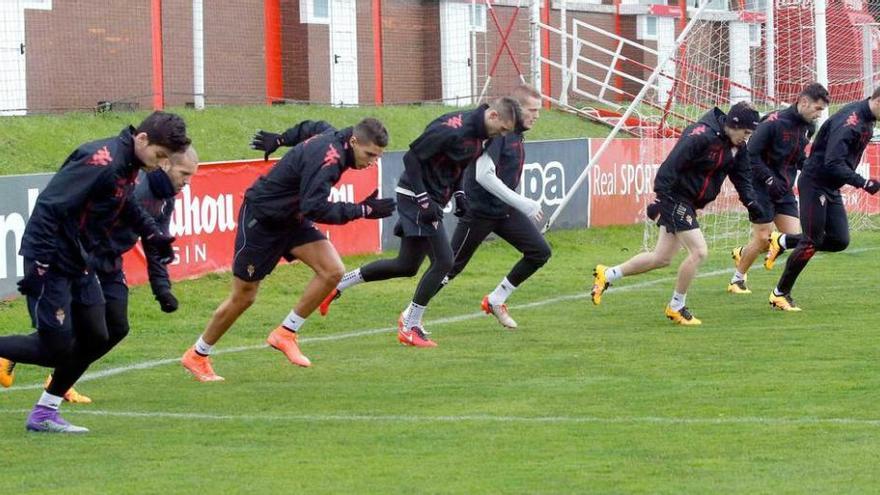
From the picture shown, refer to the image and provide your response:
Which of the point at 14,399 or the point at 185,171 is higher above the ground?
the point at 185,171

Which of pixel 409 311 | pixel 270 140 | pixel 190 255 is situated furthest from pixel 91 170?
pixel 190 255

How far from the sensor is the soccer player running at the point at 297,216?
1087cm

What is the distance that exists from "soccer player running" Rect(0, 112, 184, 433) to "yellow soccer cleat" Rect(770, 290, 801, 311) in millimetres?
7556

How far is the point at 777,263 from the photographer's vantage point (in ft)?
67.4

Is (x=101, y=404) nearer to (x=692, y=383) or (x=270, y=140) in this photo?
(x=270, y=140)

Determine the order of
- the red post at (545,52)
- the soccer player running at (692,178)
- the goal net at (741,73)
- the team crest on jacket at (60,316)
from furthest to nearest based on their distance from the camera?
the red post at (545,52), the goal net at (741,73), the soccer player running at (692,178), the team crest on jacket at (60,316)

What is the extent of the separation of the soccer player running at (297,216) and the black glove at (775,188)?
5.80 meters

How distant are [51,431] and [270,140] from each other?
11.9ft

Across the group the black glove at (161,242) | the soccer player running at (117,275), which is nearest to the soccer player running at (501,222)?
the soccer player running at (117,275)

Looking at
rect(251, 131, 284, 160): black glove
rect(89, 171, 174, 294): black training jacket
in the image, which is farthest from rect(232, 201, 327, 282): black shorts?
rect(89, 171, 174, 294): black training jacket

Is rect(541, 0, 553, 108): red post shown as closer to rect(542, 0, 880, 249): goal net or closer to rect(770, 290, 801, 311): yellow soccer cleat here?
rect(542, 0, 880, 249): goal net

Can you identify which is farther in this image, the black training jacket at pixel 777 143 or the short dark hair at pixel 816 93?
the black training jacket at pixel 777 143

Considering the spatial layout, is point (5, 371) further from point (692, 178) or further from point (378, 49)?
point (378, 49)

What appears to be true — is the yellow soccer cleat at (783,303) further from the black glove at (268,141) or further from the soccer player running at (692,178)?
the black glove at (268,141)
